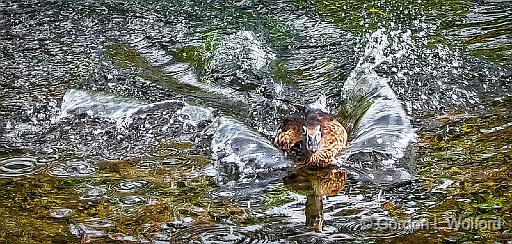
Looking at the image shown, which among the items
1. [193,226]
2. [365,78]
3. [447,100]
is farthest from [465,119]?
[193,226]

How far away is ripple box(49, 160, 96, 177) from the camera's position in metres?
6.04

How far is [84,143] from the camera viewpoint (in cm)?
677

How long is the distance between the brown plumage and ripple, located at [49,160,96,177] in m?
1.37

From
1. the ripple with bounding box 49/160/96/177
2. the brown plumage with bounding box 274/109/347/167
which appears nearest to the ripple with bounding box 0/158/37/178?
the ripple with bounding box 49/160/96/177

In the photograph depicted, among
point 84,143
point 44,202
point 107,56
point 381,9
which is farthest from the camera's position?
point 381,9

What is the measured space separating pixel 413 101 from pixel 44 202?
335 centimetres

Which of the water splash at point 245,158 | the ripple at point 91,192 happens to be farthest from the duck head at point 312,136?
the ripple at point 91,192

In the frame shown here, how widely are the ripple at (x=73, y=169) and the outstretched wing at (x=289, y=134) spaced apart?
1.35m

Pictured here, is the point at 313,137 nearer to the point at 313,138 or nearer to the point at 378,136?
the point at 313,138

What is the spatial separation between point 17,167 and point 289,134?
6.32 ft

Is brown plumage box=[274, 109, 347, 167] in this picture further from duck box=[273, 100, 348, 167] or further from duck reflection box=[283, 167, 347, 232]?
duck reflection box=[283, 167, 347, 232]

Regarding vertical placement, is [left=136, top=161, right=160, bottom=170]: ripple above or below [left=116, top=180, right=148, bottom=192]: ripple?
above

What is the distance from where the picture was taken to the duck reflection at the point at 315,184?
5238mm

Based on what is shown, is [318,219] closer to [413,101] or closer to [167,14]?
[413,101]
